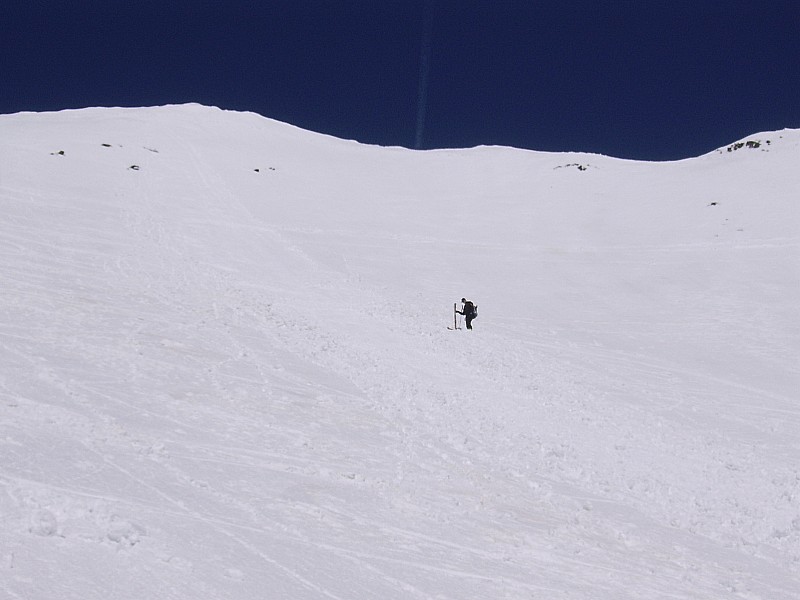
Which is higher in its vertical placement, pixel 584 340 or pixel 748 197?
pixel 748 197

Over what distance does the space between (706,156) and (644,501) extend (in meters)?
56.7

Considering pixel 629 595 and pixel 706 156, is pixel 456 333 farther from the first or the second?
pixel 706 156

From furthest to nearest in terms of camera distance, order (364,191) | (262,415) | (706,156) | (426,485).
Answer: (706,156)
(364,191)
(262,415)
(426,485)

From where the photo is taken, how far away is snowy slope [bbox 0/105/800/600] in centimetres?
723

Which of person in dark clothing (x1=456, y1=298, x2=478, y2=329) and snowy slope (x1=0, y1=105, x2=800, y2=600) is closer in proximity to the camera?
snowy slope (x1=0, y1=105, x2=800, y2=600)

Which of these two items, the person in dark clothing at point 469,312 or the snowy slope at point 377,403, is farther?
the person in dark clothing at point 469,312

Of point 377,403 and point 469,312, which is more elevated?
point 469,312

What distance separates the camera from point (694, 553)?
28.3 ft

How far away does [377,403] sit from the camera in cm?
1267

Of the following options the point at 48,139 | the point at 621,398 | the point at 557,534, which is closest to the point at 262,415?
the point at 557,534

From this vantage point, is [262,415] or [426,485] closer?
[426,485]

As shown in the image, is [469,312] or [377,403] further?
[469,312]

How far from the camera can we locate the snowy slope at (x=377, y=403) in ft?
23.7

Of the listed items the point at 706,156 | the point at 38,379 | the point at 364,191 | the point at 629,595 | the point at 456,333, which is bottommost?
the point at 629,595
